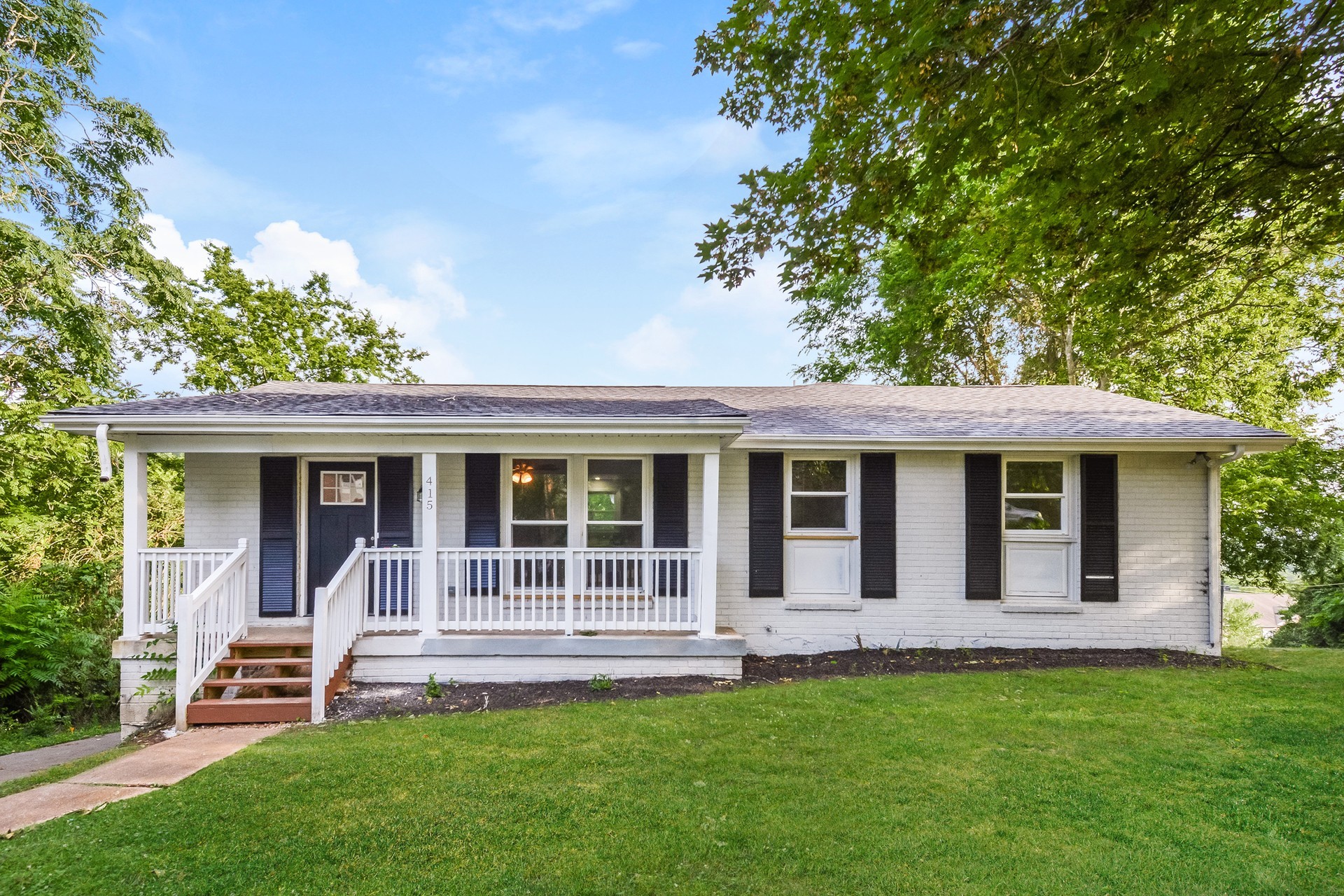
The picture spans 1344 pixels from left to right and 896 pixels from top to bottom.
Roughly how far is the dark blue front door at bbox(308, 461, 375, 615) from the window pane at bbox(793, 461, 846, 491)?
227 inches

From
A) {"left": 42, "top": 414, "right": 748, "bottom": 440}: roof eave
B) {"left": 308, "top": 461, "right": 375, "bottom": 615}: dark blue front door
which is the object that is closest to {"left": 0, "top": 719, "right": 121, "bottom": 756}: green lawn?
{"left": 308, "top": 461, "right": 375, "bottom": 615}: dark blue front door

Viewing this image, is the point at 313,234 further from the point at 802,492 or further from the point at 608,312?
the point at 802,492

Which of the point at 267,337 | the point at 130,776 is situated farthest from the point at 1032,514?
the point at 267,337

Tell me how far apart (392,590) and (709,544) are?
4.23m

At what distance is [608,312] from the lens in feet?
63.7

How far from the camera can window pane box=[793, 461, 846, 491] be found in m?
8.38

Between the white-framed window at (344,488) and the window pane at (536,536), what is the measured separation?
2058 millimetres

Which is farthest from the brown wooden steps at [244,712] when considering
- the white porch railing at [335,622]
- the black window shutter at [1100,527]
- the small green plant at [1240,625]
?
→ the small green plant at [1240,625]

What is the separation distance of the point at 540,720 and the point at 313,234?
75.7 feet

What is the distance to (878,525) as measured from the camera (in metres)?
8.10

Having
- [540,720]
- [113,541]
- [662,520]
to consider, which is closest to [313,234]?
[113,541]

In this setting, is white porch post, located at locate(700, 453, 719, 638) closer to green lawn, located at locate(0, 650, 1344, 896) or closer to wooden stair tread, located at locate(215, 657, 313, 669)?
green lawn, located at locate(0, 650, 1344, 896)

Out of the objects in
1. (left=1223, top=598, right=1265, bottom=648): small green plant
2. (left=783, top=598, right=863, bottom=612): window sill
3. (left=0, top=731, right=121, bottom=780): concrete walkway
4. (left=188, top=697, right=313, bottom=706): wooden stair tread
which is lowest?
(left=1223, top=598, right=1265, bottom=648): small green plant

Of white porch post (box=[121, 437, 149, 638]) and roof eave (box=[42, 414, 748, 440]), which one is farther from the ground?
roof eave (box=[42, 414, 748, 440])
